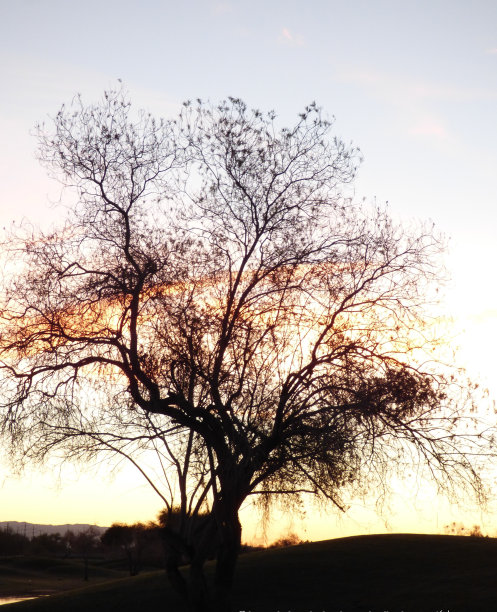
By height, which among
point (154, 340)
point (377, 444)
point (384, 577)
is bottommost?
point (384, 577)

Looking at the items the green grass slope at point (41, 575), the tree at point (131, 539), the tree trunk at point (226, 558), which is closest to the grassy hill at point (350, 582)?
the tree trunk at point (226, 558)

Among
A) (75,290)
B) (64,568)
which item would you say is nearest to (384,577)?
(75,290)

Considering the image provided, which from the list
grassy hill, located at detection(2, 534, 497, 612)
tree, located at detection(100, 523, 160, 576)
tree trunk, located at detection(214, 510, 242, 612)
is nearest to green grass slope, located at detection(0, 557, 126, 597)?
tree, located at detection(100, 523, 160, 576)

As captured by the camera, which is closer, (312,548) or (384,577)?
(384,577)

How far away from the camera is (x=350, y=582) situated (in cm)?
2959

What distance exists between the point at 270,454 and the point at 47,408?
19.3 ft

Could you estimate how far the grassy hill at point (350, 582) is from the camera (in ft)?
83.3

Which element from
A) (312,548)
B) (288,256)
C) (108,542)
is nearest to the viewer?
(288,256)

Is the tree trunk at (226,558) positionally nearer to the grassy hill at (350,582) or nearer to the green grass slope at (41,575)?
the grassy hill at (350,582)

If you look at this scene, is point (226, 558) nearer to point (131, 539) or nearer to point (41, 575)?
point (41, 575)

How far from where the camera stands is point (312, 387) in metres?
19.0

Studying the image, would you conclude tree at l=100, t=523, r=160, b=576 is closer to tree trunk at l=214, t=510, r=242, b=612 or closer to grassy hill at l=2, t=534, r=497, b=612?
grassy hill at l=2, t=534, r=497, b=612

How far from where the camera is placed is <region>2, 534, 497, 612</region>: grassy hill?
25.4 meters

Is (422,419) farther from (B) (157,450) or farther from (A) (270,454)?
(B) (157,450)
